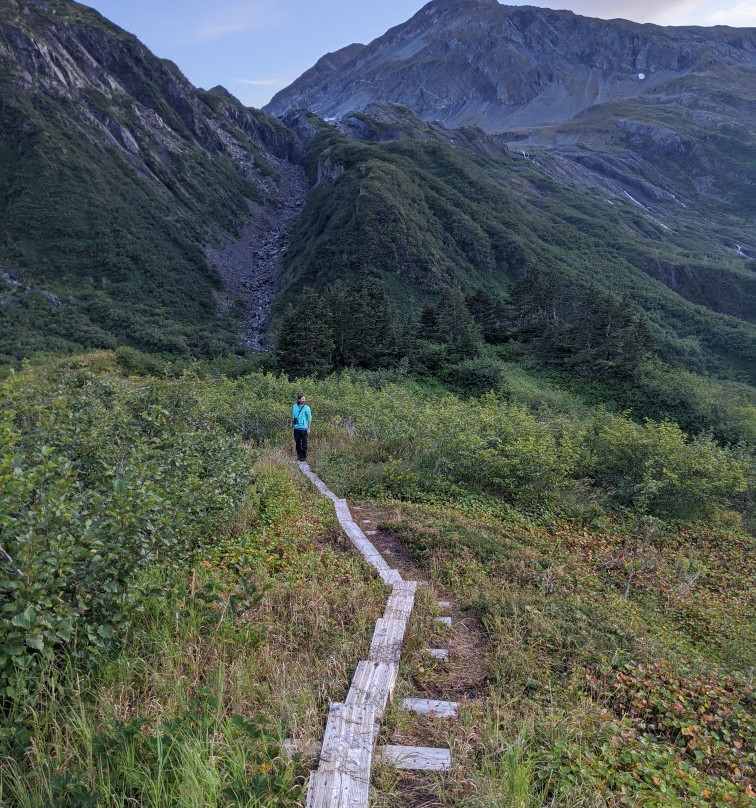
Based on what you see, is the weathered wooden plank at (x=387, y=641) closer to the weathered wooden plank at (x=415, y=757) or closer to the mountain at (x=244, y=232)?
the weathered wooden plank at (x=415, y=757)

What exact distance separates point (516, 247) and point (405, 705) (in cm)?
8160

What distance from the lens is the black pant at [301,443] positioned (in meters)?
12.7

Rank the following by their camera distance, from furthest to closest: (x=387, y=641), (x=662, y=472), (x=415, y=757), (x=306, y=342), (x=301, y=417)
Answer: (x=306, y=342)
(x=662, y=472)
(x=301, y=417)
(x=387, y=641)
(x=415, y=757)

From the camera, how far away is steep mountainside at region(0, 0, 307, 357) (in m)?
61.7

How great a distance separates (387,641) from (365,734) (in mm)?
1275

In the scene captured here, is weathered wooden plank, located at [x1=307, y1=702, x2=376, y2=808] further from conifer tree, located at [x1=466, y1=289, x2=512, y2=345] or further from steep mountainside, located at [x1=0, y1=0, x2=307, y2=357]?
steep mountainside, located at [x1=0, y1=0, x2=307, y2=357]

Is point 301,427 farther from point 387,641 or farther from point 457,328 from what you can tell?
point 457,328

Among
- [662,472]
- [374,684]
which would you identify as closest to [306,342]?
[662,472]

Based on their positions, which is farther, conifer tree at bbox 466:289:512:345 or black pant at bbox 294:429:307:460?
conifer tree at bbox 466:289:512:345

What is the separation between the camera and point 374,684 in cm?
395

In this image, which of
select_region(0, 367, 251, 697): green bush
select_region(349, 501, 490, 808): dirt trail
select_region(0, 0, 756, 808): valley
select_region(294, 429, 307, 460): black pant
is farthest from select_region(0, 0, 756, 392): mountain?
select_region(349, 501, 490, 808): dirt trail

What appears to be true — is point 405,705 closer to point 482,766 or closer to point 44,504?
point 482,766

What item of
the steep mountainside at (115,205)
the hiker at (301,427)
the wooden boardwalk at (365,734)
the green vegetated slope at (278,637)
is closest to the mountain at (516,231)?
the steep mountainside at (115,205)

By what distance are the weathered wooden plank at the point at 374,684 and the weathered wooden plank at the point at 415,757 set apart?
0.27 metres
